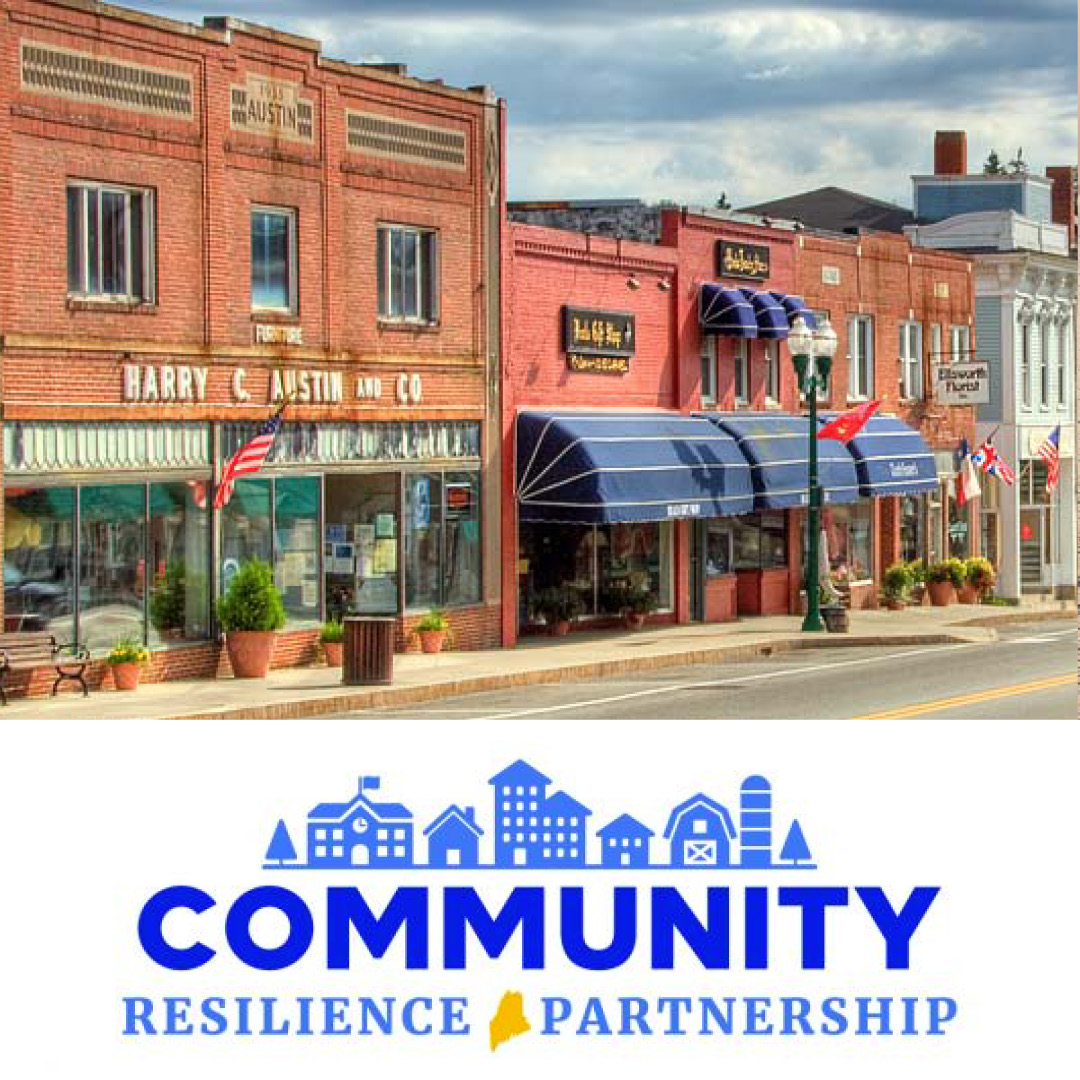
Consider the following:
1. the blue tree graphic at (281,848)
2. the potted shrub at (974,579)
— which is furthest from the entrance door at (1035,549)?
the blue tree graphic at (281,848)

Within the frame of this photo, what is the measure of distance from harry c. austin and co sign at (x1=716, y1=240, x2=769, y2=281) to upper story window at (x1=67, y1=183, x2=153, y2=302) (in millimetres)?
14146

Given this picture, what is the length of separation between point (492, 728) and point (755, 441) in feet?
99.0

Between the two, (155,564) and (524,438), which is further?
(524,438)

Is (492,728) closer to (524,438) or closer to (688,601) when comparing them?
(524,438)

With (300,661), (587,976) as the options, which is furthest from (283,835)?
(300,661)

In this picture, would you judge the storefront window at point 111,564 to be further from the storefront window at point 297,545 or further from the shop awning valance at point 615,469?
the shop awning valance at point 615,469

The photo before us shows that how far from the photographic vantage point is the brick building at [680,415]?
33250 mm

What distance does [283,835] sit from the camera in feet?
25.2

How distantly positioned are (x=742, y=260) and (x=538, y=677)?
13014 millimetres

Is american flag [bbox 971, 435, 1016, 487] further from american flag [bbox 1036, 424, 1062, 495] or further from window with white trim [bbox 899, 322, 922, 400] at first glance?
window with white trim [bbox 899, 322, 922, 400]

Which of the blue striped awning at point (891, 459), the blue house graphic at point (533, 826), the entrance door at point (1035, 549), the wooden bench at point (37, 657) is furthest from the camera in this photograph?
the entrance door at point (1035, 549)

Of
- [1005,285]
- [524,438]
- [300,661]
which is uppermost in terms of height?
[1005,285]

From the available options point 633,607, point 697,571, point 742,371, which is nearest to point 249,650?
point 633,607

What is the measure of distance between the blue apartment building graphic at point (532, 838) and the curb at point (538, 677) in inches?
595
